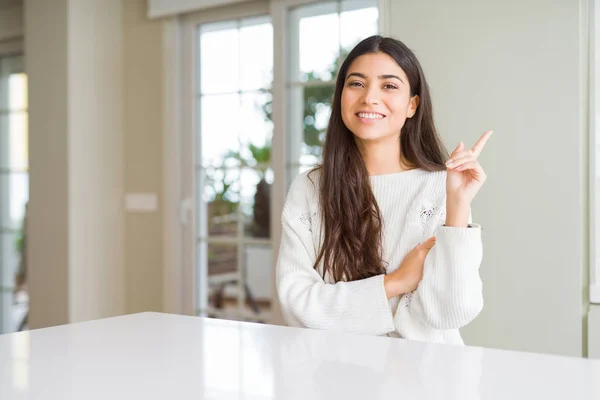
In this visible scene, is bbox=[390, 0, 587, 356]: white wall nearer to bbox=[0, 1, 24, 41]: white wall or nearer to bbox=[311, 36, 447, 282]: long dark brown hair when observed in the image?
bbox=[311, 36, 447, 282]: long dark brown hair

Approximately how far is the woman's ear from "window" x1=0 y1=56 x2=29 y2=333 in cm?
357

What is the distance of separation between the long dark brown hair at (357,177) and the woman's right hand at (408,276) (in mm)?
79

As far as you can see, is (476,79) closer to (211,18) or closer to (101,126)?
(211,18)

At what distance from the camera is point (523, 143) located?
7.96ft

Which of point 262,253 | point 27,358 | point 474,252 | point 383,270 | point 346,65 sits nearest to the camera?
point 27,358

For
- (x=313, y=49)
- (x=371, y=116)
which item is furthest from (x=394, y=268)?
(x=313, y=49)

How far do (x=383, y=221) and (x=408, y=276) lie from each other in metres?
0.19

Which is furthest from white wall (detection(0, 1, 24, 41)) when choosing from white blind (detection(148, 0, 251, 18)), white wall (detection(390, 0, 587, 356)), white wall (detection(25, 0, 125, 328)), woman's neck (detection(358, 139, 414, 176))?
woman's neck (detection(358, 139, 414, 176))

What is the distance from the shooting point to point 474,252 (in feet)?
4.37

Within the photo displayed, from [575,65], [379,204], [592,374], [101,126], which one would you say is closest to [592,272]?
[575,65]

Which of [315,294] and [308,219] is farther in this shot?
[308,219]

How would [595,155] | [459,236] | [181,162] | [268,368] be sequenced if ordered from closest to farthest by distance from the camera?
[268,368], [459,236], [595,155], [181,162]

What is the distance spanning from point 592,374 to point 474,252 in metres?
0.59

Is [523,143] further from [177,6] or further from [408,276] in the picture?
[177,6]
